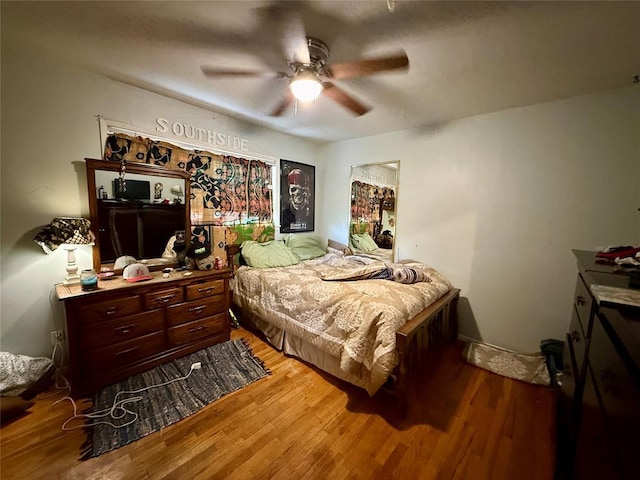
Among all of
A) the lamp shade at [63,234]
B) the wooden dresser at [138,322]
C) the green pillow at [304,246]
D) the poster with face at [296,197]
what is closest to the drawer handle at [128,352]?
the wooden dresser at [138,322]

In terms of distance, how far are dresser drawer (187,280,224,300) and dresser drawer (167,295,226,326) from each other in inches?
1.9

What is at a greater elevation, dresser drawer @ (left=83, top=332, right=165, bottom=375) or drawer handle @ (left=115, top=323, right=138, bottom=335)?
drawer handle @ (left=115, top=323, right=138, bottom=335)

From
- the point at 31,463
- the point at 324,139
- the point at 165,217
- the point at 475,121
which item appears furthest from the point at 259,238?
the point at 475,121

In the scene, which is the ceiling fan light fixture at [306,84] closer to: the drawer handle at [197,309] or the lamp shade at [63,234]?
the lamp shade at [63,234]

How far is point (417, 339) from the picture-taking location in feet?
6.05

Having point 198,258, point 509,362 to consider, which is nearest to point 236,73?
point 198,258

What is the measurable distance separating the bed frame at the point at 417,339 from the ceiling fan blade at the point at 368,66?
162 cm

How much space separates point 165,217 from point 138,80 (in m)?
1.17

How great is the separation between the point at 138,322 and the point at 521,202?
11.5ft

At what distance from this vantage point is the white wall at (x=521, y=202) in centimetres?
196

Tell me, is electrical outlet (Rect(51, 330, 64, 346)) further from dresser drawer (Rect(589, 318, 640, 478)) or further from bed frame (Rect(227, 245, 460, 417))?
dresser drawer (Rect(589, 318, 640, 478))

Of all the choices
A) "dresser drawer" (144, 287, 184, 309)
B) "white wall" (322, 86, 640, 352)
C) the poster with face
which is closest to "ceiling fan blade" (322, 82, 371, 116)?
"white wall" (322, 86, 640, 352)

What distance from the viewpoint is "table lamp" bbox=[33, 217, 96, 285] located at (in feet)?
5.65

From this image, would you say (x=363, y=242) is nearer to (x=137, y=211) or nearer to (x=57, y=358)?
(x=137, y=211)
